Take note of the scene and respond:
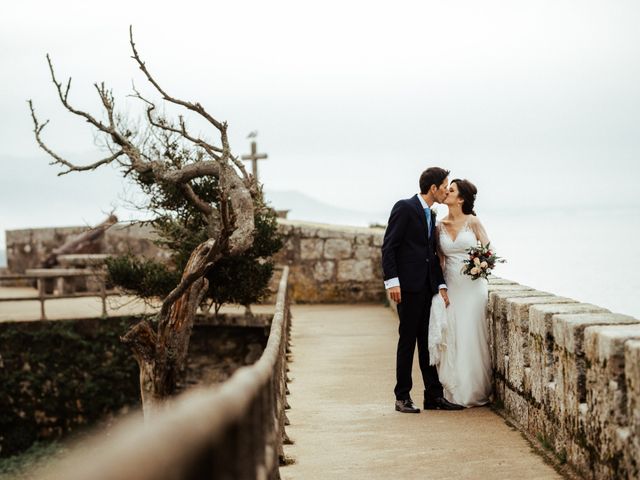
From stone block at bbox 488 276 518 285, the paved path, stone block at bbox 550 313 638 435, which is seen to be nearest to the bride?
the paved path

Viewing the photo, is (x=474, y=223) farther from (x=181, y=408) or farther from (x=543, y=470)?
(x=181, y=408)

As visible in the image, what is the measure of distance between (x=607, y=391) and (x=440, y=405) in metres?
3.03

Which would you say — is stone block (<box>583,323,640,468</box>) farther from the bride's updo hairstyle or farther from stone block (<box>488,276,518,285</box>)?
stone block (<box>488,276,518,285</box>)

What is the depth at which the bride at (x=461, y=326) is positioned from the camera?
7.42m

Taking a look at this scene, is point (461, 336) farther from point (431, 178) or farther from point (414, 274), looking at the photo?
point (431, 178)

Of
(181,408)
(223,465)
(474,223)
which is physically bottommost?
(223,465)

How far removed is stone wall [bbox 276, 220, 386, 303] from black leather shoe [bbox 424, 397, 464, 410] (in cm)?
1121

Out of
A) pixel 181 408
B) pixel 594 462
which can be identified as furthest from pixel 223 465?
pixel 594 462

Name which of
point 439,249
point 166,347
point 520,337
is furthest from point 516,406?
point 166,347

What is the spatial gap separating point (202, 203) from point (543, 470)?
9.24 metres

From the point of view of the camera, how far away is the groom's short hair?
741 cm

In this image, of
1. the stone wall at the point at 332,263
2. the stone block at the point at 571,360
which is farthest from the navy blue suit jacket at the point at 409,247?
the stone wall at the point at 332,263

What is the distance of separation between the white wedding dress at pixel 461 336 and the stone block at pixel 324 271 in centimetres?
1137

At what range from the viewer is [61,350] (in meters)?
16.9
